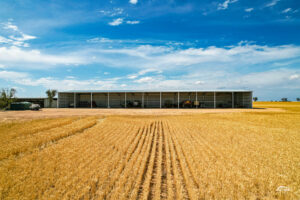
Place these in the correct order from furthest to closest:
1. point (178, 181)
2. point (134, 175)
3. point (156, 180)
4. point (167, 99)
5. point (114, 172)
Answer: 1. point (167, 99)
2. point (114, 172)
3. point (134, 175)
4. point (156, 180)
5. point (178, 181)

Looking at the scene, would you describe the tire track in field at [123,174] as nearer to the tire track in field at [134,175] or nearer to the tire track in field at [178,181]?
the tire track in field at [134,175]

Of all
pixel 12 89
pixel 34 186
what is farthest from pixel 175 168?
pixel 12 89

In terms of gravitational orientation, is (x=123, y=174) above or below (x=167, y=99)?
below

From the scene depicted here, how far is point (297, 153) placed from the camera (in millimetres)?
8883

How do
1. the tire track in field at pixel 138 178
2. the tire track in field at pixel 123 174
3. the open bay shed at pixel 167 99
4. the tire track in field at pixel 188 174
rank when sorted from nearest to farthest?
the tire track in field at pixel 138 178
the tire track in field at pixel 188 174
the tire track in field at pixel 123 174
the open bay shed at pixel 167 99

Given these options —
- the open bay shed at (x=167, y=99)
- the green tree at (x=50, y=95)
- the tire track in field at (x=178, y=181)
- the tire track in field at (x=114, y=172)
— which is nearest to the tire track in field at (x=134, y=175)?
the tire track in field at (x=114, y=172)

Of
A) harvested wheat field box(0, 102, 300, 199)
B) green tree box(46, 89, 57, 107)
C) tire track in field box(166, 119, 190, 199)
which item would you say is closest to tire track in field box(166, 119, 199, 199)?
harvested wheat field box(0, 102, 300, 199)

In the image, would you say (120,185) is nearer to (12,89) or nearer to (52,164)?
(52,164)

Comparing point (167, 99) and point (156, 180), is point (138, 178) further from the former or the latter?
point (167, 99)

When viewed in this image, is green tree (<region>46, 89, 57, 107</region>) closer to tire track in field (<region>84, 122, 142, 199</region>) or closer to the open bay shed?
the open bay shed

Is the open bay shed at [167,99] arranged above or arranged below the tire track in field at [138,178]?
above

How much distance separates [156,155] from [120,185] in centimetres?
321

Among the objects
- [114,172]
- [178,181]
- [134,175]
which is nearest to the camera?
[178,181]

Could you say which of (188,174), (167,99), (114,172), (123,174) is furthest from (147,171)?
(167,99)
